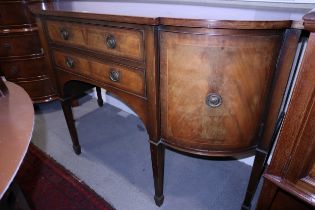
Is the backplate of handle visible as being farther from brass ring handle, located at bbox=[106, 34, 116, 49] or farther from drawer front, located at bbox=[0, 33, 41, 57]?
drawer front, located at bbox=[0, 33, 41, 57]

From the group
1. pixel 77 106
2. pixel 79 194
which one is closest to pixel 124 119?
pixel 77 106

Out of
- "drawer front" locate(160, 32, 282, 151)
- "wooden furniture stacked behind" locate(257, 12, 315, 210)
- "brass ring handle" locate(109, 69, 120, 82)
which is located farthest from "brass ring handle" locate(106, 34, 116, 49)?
"wooden furniture stacked behind" locate(257, 12, 315, 210)

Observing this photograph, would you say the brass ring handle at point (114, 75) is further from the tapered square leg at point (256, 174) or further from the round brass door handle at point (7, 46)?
the round brass door handle at point (7, 46)

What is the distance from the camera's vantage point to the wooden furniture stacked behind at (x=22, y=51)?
1.63 m

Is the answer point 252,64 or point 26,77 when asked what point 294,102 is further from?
point 26,77

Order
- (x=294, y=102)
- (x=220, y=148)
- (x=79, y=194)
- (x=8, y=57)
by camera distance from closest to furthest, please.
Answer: (x=294, y=102), (x=220, y=148), (x=79, y=194), (x=8, y=57)

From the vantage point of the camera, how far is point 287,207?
72cm

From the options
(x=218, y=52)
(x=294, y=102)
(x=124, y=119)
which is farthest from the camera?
(x=124, y=119)

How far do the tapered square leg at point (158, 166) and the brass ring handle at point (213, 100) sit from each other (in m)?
0.31

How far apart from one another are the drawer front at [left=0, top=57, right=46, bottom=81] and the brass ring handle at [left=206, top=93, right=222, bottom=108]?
5.24 ft

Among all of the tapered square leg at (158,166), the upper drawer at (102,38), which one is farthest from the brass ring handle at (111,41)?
the tapered square leg at (158,166)

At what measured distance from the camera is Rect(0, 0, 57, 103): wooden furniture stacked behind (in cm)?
163

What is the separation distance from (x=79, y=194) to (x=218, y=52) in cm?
108

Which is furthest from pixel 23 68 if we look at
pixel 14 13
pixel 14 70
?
pixel 14 13
